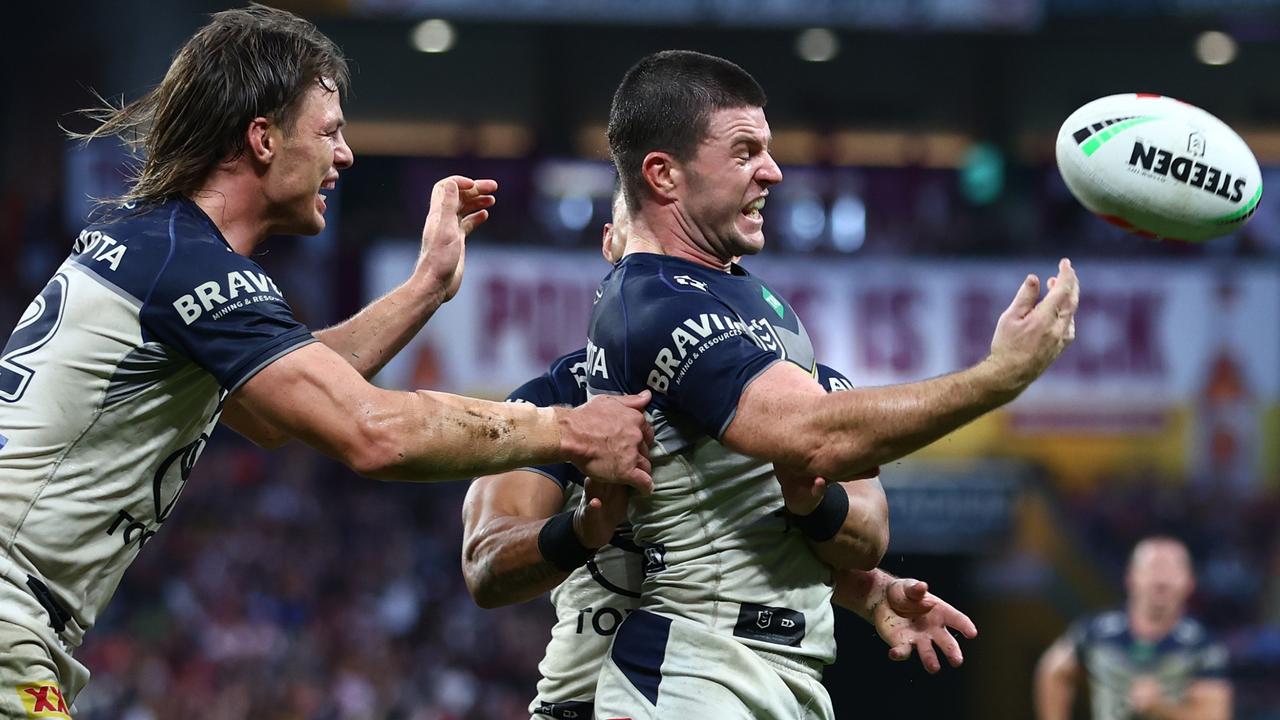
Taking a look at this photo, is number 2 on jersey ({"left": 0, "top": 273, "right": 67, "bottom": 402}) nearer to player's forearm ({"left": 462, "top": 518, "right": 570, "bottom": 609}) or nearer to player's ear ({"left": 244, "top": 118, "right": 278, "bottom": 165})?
player's ear ({"left": 244, "top": 118, "right": 278, "bottom": 165})

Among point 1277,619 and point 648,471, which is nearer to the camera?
point 648,471

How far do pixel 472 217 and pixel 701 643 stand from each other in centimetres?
151

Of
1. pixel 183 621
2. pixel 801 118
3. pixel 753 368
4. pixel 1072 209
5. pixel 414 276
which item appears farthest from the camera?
pixel 801 118

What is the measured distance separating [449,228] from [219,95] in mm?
818

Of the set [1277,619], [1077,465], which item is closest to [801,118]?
[1077,465]

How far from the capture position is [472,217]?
453 centimetres

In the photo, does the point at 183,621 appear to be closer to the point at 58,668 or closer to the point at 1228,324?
the point at 1228,324

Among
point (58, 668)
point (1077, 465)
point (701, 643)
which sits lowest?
point (58, 668)

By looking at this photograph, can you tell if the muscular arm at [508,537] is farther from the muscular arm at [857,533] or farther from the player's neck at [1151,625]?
the player's neck at [1151,625]

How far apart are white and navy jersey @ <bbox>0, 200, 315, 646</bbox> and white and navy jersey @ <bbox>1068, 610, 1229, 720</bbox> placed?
297 inches

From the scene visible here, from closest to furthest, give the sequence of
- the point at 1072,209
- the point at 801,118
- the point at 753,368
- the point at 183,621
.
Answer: the point at 753,368 < the point at 183,621 < the point at 1072,209 < the point at 801,118

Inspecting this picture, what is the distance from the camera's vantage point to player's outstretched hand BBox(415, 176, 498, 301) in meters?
4.38

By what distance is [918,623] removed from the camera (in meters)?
3.98

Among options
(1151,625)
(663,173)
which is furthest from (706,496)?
(1151,625)
